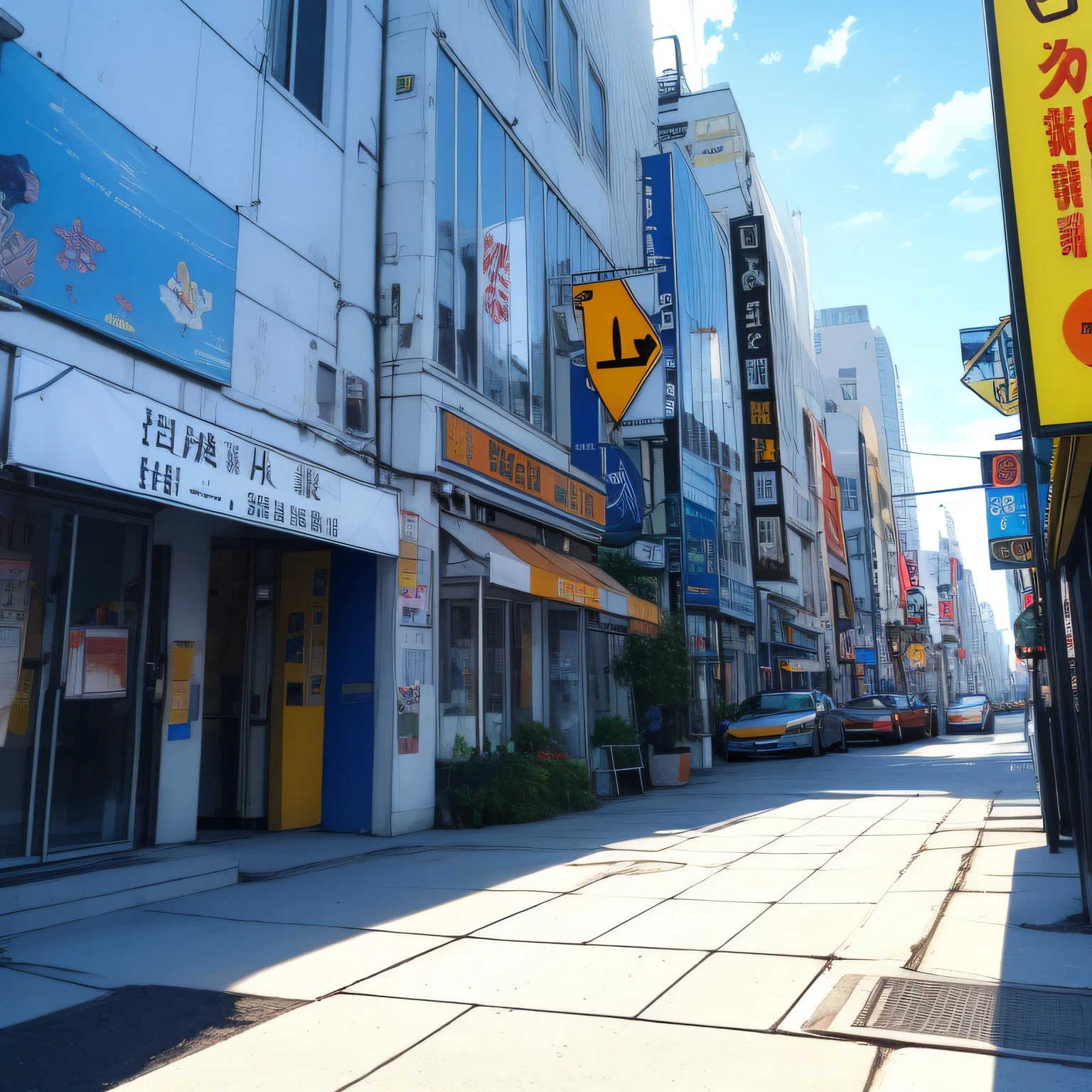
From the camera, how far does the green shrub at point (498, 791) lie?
10688mm

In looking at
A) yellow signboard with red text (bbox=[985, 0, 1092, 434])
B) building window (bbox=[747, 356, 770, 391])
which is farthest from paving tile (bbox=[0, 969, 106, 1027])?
building window (bbox=[747, 356, 770, 391])

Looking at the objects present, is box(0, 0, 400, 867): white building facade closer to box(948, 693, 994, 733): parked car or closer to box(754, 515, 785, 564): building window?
box(754, 515, 785, 564): building window

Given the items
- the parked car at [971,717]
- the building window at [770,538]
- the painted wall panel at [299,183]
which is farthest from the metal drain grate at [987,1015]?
the parked car at [971,717]

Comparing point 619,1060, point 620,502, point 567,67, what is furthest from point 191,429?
point 567,67

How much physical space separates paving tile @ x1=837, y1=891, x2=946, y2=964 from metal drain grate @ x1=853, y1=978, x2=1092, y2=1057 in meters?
0.50

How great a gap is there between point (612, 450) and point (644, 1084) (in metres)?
15.3

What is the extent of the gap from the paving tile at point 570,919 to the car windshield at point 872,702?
25.4 meters

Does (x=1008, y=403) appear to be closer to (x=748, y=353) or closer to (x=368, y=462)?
(x=368, y=462)

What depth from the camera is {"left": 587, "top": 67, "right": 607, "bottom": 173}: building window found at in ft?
63.7

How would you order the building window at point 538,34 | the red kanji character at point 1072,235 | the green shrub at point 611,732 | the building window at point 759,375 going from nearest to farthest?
the red kanji character at point 1072,235
the green shrub at point 611,732
the building window at point 538,34
the building window at point 759,375

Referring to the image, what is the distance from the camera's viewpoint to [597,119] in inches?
792

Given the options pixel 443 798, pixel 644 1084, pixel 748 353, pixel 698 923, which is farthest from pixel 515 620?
pixel 748 353

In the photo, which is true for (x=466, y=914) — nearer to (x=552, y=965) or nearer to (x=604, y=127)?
(x=552, y=965)

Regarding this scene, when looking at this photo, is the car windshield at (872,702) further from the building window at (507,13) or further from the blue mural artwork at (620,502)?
the building window at (507,13)
